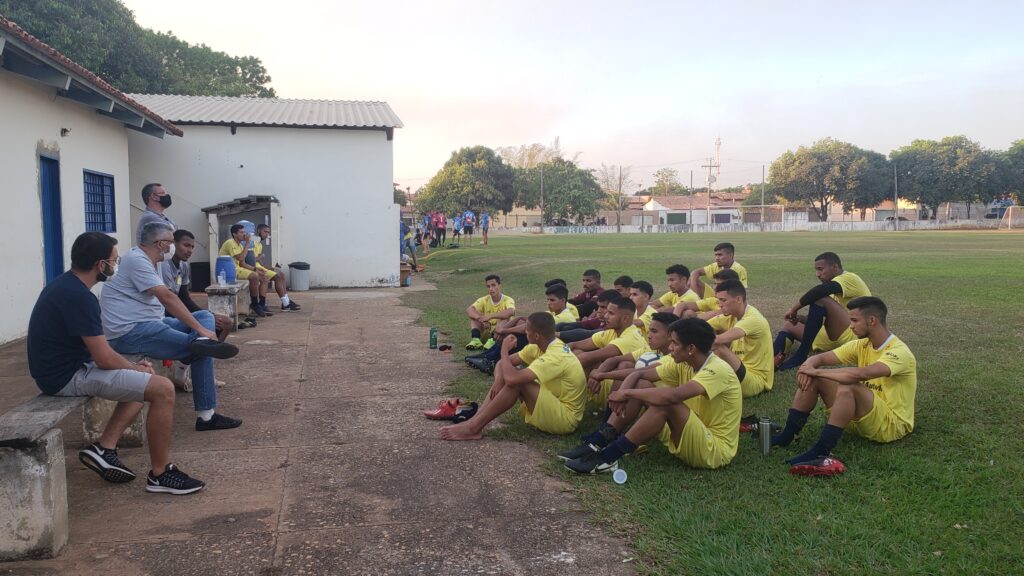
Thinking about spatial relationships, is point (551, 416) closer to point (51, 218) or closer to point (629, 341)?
point (629, 341)

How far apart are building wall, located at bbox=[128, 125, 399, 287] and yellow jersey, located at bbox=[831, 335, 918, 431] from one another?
14264mm

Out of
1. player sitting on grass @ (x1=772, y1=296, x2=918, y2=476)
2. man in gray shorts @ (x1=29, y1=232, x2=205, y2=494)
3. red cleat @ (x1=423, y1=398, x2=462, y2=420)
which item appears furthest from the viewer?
red cleat @ (x1=423, y1=398, x2=462, y2=420)

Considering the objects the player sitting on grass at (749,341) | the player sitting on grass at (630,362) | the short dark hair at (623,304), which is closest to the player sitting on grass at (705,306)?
the player sitting on grass at (749,341)

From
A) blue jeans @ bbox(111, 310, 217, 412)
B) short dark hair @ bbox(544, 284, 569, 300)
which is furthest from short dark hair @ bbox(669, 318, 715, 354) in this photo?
blue jeans @ bbox(111, 310, 217, 412)

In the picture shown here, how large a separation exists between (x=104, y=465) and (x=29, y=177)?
23.3ft

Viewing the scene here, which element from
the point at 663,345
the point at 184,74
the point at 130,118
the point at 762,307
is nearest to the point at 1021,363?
the point at 663,345

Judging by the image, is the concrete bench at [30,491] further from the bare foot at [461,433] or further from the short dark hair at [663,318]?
the short dark hair at [663,318]

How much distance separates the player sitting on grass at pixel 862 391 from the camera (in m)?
5.01

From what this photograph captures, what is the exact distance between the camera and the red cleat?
6.48 metres

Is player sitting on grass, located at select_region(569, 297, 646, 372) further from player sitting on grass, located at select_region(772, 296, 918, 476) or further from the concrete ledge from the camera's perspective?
the concrete ledge

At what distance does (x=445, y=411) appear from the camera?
6.52 m

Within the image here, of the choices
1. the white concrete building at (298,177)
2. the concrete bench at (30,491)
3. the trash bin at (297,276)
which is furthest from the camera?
the trash bin at (297,276)

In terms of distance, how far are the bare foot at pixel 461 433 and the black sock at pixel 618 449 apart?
124 cm

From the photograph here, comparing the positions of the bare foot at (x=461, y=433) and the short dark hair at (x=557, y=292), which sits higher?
the short dark hair at (x=557, y=292)
